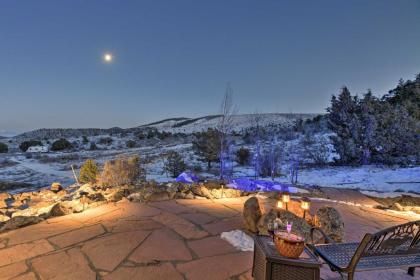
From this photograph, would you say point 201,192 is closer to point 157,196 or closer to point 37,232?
point 157,196

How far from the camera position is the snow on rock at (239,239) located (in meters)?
3.59

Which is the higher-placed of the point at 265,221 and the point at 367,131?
the point at 367,131

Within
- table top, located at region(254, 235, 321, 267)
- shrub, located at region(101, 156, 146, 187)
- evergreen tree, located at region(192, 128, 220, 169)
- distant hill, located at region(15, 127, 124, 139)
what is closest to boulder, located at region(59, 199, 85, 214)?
shrub, located at region(101, 156, 146, 187)

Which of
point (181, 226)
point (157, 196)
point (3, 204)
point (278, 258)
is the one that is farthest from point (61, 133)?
point (278, 258)

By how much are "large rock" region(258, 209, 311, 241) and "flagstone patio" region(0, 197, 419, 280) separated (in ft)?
1.88

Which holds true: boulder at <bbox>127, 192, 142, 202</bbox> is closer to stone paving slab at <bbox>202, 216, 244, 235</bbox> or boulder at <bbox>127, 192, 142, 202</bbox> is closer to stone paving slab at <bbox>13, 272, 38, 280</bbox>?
stone paving slab at <bbox>202, 216, 244, 235</bbox>

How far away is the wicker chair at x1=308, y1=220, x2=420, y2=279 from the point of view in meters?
2.29

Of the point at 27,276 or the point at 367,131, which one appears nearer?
the point at 27,276

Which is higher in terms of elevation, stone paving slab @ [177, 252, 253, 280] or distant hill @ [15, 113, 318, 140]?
distant hill @ [15, 113, 318, 140]

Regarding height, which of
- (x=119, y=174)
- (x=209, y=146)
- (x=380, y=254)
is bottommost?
(x=119, y=174)

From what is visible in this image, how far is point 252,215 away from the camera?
4.15m

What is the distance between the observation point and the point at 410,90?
619 inches

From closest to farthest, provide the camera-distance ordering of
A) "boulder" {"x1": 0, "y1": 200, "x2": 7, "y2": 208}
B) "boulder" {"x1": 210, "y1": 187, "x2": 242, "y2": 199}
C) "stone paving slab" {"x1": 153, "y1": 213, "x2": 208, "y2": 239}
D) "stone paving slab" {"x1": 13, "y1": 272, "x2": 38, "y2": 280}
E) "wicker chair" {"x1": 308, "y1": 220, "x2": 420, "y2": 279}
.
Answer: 1. "wicker chair" {"x1": 308, "y1": 220, "x2": 420, "y2": 279}
2. "stone paving slab" {"x1": 13, "y1": 272, "x2": 38, "y2": 280}
3. "stone paving slab" {"x1": 153, "y1": 213, "x2": 208, "y2": 239}
4. "boulder" {"x1": 210, "y1": 187, "x2": 242, "y2": 199}
5. "boulder" {"x1": 0, "y1": 200, "x2": 7, "y2": 208}

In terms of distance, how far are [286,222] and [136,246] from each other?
78.2 inches
